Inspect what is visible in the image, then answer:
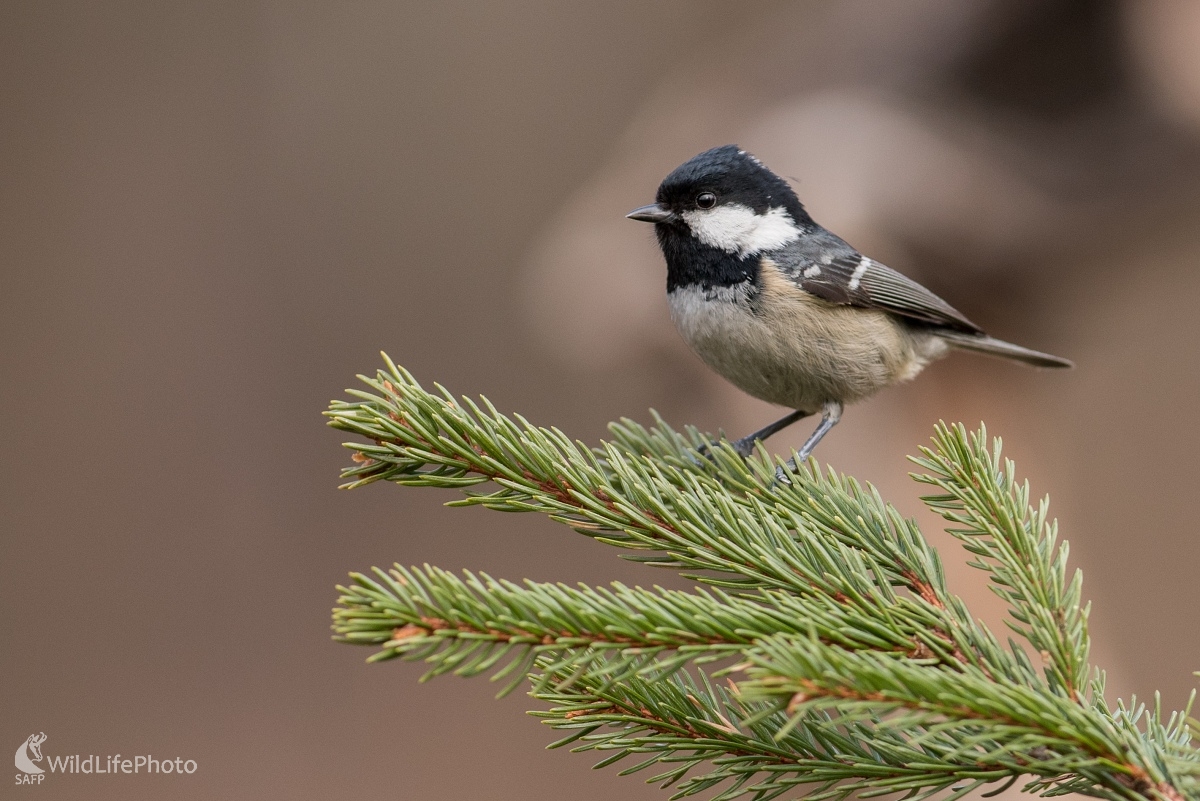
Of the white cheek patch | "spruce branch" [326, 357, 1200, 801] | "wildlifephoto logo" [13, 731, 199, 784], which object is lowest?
"spruce branch" [326, 357, 1200, 801]

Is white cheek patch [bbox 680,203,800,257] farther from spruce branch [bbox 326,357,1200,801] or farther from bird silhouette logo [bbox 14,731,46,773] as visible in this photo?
bird silhouette logo [bbox 14,731,46,773]

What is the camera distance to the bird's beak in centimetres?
255

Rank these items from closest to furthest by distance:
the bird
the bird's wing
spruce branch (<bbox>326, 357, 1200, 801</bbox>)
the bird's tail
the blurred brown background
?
1. spruce branch (<bbox>326, 357, 1200, 801</bbox>)
2. the bird
3. the bird's wing
4. the bird's tail
5. the blurred brown background

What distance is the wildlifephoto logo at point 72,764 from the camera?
3.89 metres

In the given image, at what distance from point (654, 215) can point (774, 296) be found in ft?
1.33

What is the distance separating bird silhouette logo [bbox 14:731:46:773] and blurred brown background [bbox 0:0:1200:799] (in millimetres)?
93

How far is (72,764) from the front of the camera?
4004mm

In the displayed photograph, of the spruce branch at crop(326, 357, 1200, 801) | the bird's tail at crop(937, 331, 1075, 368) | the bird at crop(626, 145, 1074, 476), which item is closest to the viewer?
the spruce branch at crop(326, 357, 1200, 801)

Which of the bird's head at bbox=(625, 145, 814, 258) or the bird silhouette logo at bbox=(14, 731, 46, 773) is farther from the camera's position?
the bird silhouette logo at bbox=(14, 731, 46, 773)

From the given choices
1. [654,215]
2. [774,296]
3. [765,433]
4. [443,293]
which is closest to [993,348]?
[765,433]

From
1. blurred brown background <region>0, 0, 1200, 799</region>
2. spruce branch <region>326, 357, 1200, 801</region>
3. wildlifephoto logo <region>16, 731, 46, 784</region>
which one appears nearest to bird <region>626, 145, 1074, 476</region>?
spruce branch <region>326, 357, 1200, 801</region>

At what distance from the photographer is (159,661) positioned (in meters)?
4.46

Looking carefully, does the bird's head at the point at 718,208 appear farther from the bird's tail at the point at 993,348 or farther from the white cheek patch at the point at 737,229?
the bird's tail at the point at 993,348

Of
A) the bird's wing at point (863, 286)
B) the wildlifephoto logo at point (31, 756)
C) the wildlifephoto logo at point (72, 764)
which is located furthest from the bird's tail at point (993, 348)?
the wildlifephoto logo at point (31, 756)
